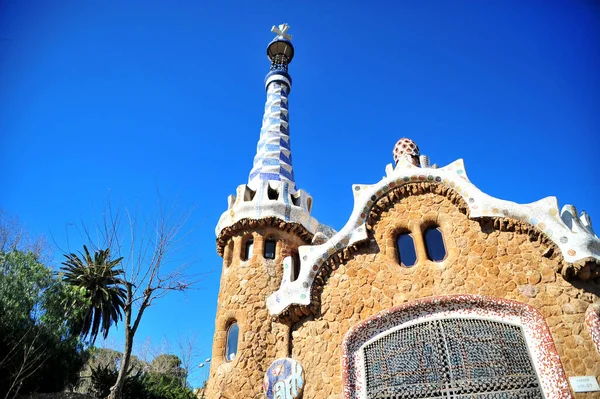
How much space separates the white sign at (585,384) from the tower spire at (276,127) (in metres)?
6.72

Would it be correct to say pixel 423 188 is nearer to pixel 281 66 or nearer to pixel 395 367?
pixel 395 367

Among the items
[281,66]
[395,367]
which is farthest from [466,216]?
[281,66]

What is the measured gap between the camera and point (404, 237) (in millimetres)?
7219

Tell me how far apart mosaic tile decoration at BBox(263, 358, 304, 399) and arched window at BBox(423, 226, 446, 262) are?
108 inches

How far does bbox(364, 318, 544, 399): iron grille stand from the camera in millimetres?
5445

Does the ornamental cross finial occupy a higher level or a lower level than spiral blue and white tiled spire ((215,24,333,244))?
higher

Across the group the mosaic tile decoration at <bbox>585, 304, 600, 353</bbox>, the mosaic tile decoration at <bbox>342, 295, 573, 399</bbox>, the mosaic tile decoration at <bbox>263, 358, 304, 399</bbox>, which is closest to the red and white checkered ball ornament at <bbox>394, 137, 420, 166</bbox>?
the mosaic tile decoration at <bbox>342, 295, 573, 399</bbox>

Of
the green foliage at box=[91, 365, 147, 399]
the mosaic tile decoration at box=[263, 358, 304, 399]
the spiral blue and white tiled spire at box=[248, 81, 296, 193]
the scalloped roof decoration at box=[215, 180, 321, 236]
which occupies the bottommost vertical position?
the mosaic tile decoration at box=[263, 358, 304, 399]

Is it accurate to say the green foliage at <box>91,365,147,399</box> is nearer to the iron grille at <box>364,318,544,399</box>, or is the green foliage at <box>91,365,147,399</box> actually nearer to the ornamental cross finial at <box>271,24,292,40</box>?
the iron grille at <box>364,318,544,399</box>

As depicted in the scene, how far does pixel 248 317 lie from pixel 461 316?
3897 millimetres

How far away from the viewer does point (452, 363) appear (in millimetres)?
5777

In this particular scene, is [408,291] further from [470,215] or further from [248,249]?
[248,249]

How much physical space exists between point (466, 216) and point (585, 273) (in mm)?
1751

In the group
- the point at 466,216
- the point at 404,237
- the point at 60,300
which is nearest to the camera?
the point at 466,216
